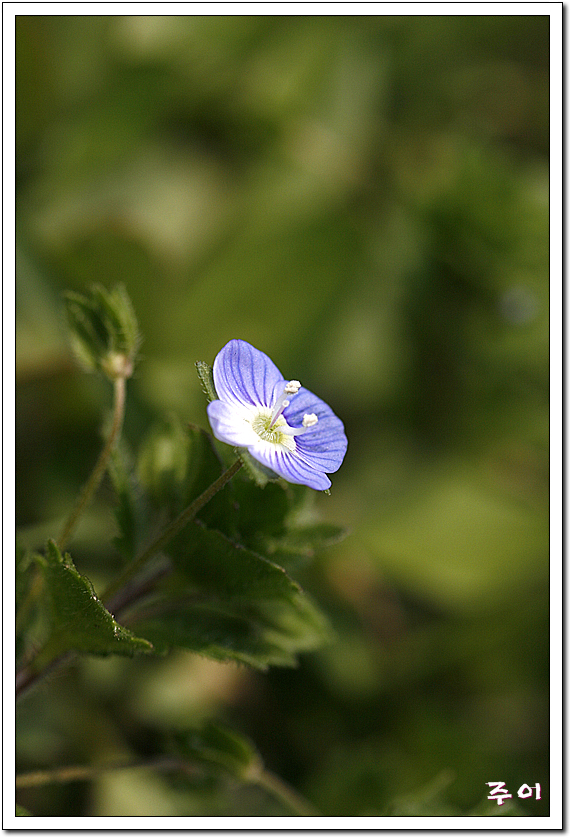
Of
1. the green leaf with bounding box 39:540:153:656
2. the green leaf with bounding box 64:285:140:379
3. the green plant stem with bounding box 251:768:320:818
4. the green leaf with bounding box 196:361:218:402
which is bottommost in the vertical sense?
the green plant stem with bounding box 251:768:320:818

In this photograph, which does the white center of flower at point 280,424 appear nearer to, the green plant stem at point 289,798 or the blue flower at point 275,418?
the blue flower at point 275,418

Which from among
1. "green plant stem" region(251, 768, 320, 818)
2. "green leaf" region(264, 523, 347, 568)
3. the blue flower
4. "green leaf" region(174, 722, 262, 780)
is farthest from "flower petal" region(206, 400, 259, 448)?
"green plant stem" region(251, 768, 320, 818)

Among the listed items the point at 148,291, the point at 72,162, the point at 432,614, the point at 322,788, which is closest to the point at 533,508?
the point at 432,614

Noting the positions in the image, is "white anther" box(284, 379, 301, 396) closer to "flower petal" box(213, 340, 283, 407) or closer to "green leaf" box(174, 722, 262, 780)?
"flower petal" box(213, 340, 283, 407)

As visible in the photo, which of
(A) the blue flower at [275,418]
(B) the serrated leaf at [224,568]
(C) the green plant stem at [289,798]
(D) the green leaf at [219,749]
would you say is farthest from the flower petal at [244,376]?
(C) the green plant stem at [289,798]

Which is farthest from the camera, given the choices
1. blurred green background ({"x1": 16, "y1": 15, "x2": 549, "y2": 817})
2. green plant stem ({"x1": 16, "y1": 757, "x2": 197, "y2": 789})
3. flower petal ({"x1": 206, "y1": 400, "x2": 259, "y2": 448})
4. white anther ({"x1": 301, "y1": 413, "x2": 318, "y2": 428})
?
blurred green background ({"x1": 16, "y1": 15, "x2": 549, "y2": 817})
